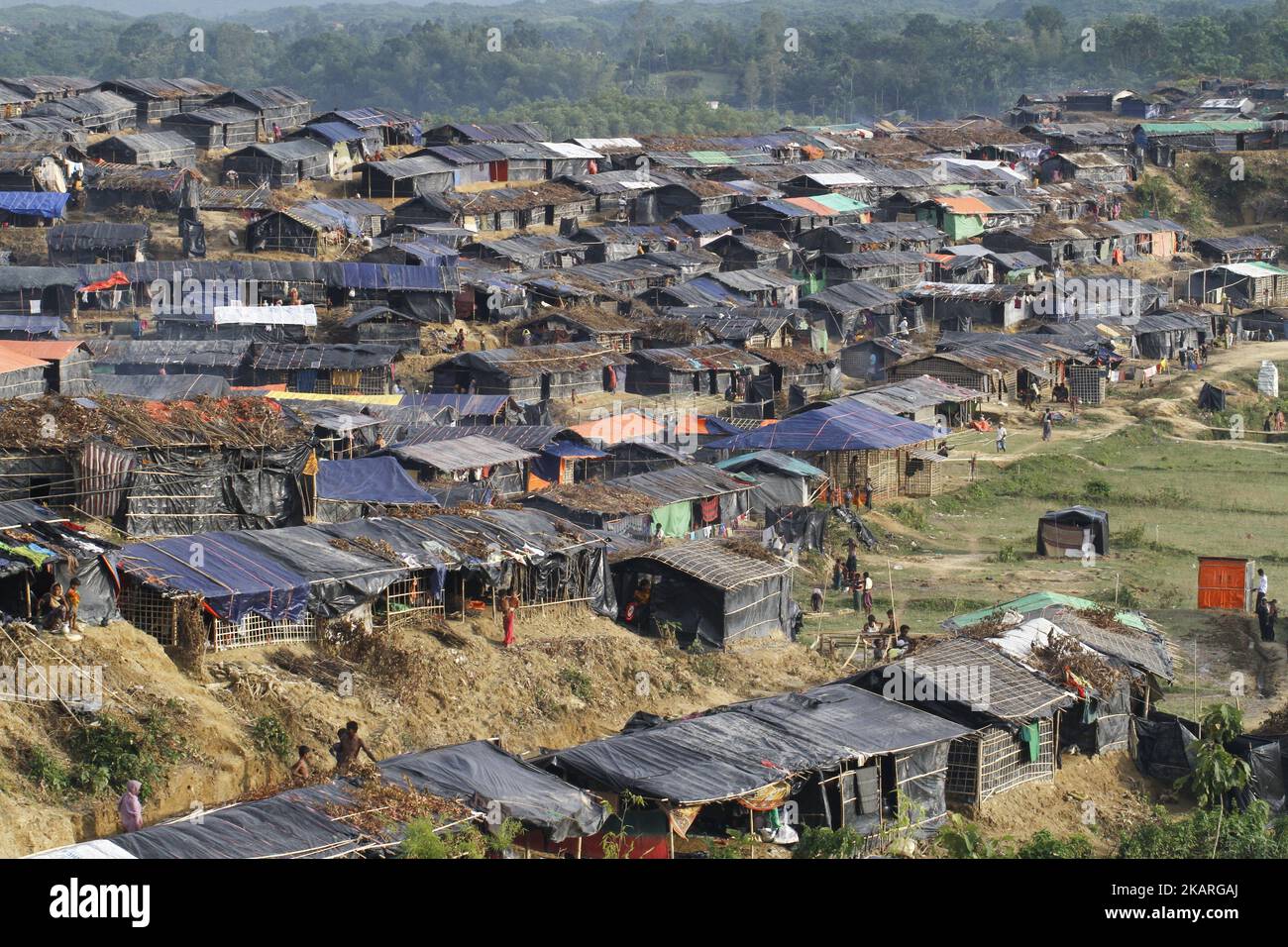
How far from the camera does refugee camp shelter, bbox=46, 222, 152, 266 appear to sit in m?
56.8

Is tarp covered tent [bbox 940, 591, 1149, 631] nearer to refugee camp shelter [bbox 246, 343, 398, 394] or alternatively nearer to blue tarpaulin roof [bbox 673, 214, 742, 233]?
refugee camp shelter [bbox 246, 343, 398, 394]

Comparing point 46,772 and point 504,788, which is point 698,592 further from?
point 46,772

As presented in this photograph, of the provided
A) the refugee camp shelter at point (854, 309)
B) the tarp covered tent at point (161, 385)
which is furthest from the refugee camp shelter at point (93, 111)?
the tarp covered tent at point (161, 385)

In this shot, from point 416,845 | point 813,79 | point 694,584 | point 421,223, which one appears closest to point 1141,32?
point 813,79

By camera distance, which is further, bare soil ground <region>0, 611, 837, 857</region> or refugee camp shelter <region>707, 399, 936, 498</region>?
refugee camp shelter <region>707, 399, 936, 498</region>

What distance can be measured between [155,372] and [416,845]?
33.2 metres

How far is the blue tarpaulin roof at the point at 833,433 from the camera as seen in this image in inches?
1567

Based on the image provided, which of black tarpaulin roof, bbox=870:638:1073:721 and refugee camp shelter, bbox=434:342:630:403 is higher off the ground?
black tarpaulin roof, bbox=870:638:1073:721

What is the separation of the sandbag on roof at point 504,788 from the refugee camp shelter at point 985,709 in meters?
5.55

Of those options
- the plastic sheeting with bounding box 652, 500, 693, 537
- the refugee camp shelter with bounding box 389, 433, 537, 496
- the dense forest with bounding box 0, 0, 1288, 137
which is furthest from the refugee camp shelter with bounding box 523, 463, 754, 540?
the dense forest with bounding box 0, 0, 1288, 137

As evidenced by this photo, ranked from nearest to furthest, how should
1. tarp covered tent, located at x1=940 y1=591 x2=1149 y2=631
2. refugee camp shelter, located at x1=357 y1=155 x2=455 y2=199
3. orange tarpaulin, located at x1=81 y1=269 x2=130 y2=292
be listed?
tarp covered tent, located at x1=940 y1=591 x2=1149 y2=631 < orange tarpaulin, located at x1=81 y1=269 x2=130 y2=292 < refugee camp shelter, located at x1=357 y1=155 x2=455 y2=199

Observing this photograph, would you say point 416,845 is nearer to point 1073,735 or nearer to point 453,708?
point 453,708

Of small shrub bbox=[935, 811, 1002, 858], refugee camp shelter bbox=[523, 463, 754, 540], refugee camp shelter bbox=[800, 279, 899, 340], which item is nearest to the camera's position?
small shrub bbox=[935, 811, 1002, 858]

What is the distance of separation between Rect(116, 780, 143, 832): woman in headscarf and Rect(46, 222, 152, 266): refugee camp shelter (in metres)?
42.5
